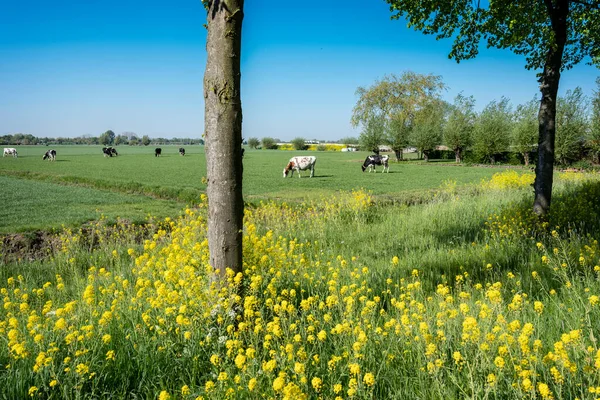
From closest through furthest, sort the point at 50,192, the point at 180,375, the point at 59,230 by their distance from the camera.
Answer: the point at 180,375 < the point at 59,230 < the point at 50,192

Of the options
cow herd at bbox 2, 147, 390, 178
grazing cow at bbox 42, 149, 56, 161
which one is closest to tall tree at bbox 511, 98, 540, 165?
cow herd at bbox 2, 147, 390, 178

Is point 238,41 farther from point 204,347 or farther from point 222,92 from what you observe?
point 204,347

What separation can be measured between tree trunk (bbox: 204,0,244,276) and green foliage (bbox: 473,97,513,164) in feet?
186

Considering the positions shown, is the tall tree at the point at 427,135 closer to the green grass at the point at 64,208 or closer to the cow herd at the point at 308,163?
the cow herd at the point at 308,163

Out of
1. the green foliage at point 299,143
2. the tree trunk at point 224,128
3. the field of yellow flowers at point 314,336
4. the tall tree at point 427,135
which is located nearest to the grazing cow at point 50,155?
the tall tree at point 427,135

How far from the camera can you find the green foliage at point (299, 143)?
129 meters

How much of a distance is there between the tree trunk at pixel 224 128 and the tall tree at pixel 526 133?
2097 inches

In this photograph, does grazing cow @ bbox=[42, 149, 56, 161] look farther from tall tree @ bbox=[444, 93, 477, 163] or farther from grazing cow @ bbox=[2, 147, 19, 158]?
tall tree @ bbox=[444, 93, 477, 163]

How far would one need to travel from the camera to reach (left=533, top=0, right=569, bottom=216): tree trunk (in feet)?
27.9

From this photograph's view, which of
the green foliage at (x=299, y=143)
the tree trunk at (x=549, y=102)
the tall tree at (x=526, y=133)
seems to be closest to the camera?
the tree trunk at (x=549, y=102)

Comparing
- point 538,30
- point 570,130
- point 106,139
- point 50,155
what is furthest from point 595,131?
point 106,139

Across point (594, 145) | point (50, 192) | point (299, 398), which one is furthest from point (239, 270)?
point (594, 145)

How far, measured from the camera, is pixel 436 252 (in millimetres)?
7195

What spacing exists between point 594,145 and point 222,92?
50841 mm
